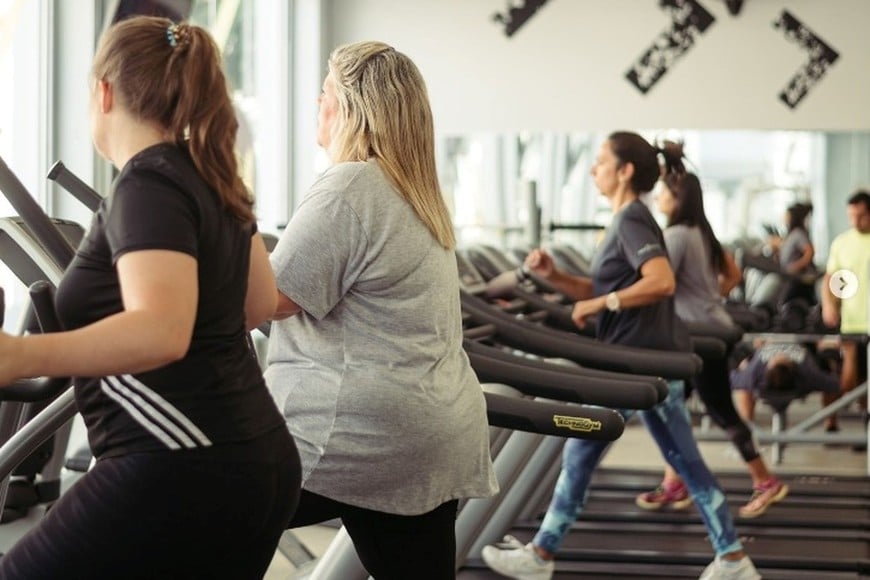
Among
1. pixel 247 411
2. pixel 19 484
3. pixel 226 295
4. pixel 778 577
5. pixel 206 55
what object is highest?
pixel 206 55

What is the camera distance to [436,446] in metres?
2.03

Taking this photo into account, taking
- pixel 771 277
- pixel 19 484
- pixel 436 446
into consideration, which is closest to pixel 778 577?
pixel 19 484

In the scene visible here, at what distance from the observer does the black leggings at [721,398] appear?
16.7 ft

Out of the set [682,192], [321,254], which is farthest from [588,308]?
[321,254]

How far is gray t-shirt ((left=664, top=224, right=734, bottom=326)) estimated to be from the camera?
4750 mm

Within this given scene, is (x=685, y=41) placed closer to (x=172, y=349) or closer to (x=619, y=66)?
(x=619, y=66)

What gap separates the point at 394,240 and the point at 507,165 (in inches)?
262

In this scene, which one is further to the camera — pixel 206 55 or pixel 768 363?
pixel 768 363

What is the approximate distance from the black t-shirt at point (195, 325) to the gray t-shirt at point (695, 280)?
3345 mm

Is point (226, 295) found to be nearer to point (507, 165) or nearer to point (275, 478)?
point (275, 478)

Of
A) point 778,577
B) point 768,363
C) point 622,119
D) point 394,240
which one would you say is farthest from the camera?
point 622,119

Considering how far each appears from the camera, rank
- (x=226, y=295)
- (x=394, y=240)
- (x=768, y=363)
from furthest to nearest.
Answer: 1. (x=768, y=363)
2. (x=394, y=240)
3. (x=226, y=295)

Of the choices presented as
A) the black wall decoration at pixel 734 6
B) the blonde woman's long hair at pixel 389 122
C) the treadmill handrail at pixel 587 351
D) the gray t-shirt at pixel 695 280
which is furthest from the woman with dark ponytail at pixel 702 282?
the black wall decoration at pixel 734 6

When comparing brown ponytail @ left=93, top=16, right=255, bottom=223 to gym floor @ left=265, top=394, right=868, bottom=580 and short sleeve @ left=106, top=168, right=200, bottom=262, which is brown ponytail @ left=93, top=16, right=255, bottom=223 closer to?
short sleeve @ left=106, top=168, right=200, bottom=262
